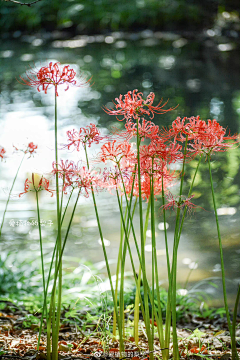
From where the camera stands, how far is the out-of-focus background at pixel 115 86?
4.91 feet

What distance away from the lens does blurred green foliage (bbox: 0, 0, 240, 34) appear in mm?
1695

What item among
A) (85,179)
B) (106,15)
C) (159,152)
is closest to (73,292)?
(85,179)

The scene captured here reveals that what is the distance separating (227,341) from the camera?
3.28 ft

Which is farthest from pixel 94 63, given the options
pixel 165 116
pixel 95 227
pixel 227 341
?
pixel 227 341

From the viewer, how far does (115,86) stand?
5.57 ft

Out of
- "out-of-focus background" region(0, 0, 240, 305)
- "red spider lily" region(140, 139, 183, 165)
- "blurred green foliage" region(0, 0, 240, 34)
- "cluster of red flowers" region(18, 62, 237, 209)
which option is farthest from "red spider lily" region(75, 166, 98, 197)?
"blurred green foliage" region(0, 0, 240, 34)

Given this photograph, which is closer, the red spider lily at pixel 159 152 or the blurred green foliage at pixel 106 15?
the red spider lily at pixel 159 152

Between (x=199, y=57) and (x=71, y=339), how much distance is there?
155 cm

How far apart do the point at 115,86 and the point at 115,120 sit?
0.20 metres

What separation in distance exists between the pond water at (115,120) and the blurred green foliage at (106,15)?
7 centimetres

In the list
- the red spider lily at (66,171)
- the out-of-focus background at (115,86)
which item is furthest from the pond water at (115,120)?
the red spider lily at (66,171)

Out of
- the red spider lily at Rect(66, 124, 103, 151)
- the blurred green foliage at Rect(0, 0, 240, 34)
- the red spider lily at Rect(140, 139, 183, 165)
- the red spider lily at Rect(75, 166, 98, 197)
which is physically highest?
the blurred green foliage at Rect(0, 0, 240, 34)

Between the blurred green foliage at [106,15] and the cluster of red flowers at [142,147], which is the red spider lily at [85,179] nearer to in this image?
the cluster of red flowers at [142,147]

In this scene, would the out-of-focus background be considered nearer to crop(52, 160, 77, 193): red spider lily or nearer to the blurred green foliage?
the blurred green foliage
